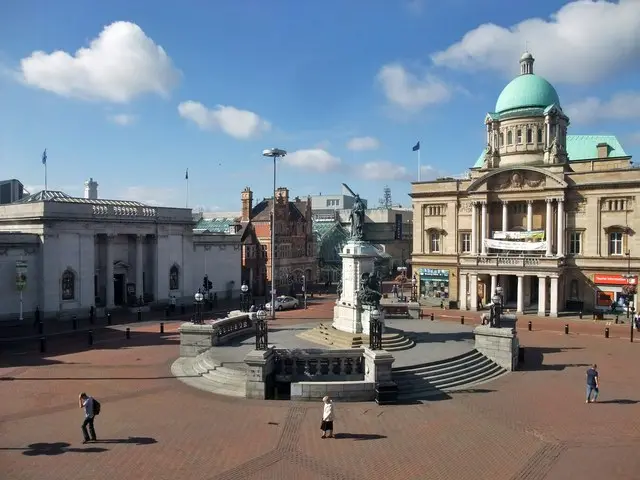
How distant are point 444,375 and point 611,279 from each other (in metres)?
32.8

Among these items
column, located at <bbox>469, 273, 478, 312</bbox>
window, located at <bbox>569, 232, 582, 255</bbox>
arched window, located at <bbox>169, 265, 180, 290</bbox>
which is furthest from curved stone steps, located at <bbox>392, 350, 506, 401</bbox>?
arched window, located at <bbox>169, 265, 180, 290</bbox>

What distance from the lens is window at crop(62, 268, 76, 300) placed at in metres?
44.5

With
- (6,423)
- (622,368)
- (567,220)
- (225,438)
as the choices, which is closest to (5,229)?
(6,423)

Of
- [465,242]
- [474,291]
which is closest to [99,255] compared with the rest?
[474,291]

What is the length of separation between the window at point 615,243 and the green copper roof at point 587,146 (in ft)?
54.0

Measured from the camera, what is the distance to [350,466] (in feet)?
50.0

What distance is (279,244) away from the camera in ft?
226

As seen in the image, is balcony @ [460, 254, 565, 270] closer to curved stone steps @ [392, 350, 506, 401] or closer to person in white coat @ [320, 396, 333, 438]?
curved stone steps @ [392, 350, 506, 401]

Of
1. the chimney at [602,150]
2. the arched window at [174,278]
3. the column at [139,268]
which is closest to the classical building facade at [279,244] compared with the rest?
the arched window at [174,278]

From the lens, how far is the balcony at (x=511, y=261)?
4938cm

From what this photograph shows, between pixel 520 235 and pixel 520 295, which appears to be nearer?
pixel 520 295

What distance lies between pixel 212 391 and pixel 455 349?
42.4 ft

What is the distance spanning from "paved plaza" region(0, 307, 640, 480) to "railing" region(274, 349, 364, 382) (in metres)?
2.33

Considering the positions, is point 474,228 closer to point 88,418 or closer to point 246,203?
point 246,203
